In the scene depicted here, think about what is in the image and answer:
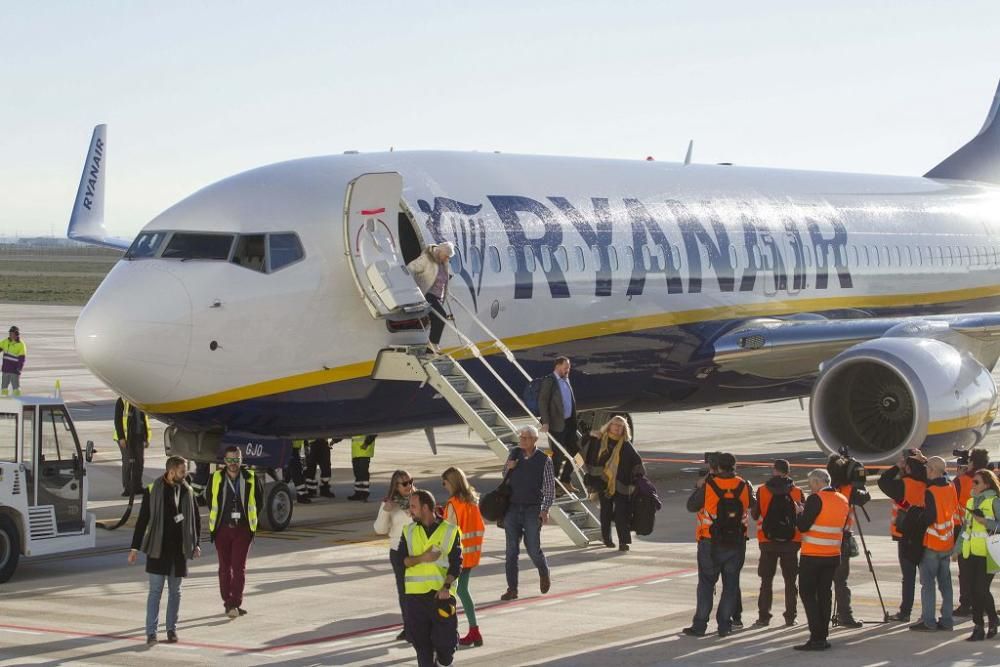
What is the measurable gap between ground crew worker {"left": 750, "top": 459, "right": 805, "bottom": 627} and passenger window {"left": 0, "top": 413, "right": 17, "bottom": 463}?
8.40m

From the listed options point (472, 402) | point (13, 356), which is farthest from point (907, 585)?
point (13, 356)

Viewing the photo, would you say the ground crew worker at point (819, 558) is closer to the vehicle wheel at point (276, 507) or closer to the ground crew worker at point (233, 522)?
the ground crew worker at point (233, 522)

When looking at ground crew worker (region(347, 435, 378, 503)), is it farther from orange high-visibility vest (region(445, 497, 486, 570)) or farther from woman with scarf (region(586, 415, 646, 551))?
orange high-visibility vest (region(445, 497, 486, 570))

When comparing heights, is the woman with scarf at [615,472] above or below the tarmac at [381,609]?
above

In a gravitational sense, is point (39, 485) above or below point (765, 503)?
above

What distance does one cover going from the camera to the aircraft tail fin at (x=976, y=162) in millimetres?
34438

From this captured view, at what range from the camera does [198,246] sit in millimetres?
19000

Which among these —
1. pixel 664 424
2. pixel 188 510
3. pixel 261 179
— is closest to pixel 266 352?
pixel 261 179

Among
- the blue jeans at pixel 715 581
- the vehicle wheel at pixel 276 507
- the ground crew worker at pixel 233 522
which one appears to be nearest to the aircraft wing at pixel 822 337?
the vehicle wheel at pixel 276 507

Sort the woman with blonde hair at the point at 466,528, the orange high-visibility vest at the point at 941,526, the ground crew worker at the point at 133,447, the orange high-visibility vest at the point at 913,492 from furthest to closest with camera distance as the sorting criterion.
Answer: the ground crew worker at the point at 133,447
the orange high-visibility vest at the point at 913,492
the orange high-visibility vest at the point at 941,526
the woman with blonde hair at the point at 466,528

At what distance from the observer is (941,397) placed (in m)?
21.9

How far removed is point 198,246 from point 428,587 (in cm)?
850

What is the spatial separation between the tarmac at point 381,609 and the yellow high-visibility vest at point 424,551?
4.22 ft

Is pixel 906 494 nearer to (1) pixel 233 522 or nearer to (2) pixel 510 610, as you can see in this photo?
(2) pixel 510 610
